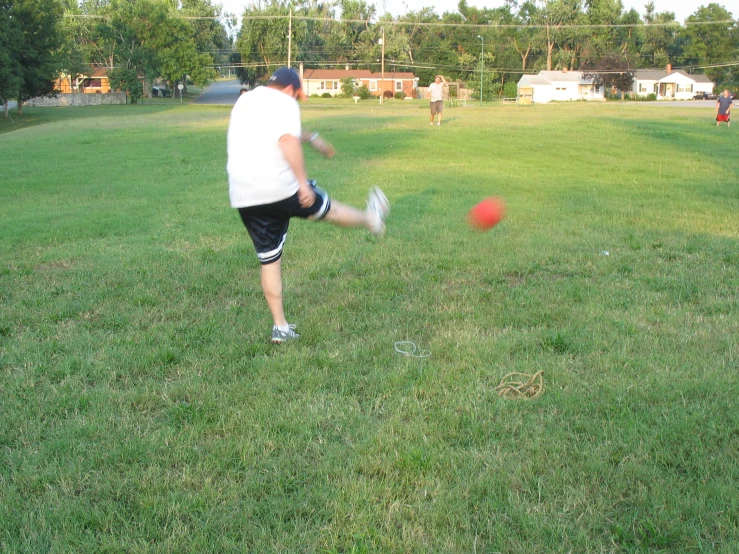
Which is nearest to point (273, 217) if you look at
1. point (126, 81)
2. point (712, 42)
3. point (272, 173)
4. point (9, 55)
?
point (272, 173)

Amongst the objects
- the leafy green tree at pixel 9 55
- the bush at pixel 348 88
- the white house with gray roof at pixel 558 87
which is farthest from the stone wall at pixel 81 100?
the white house with gray roof at pixel 558 87

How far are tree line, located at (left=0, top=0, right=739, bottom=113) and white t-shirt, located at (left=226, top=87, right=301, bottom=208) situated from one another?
2818 inches

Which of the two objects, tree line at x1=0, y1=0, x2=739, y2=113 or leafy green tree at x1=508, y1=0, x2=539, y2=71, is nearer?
tree line at x1=0, y1=0, x2=739, y2=113

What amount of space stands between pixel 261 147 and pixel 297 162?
29 cm

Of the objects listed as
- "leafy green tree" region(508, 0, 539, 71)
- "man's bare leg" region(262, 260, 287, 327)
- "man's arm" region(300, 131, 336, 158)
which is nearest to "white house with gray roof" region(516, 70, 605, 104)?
"leafy green tree" region(508, 0, 539, 71)

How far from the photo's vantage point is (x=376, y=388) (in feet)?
14.1

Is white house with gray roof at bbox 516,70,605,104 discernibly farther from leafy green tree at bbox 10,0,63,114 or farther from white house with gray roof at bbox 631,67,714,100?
leafy green tree at bbox 10,0,63,114

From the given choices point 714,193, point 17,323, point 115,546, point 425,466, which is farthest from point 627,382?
point 714,193

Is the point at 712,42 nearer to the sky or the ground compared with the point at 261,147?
nearer to the sky

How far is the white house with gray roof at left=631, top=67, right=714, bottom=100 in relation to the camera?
94863 mm

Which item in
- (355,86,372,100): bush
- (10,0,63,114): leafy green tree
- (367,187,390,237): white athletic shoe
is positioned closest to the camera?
(367,187,390,237): white athletic shoe

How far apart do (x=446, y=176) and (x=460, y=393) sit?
33.0ft

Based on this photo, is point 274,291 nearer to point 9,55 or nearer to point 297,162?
point 297,162

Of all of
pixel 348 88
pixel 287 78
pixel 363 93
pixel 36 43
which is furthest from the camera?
pixel 348 88
